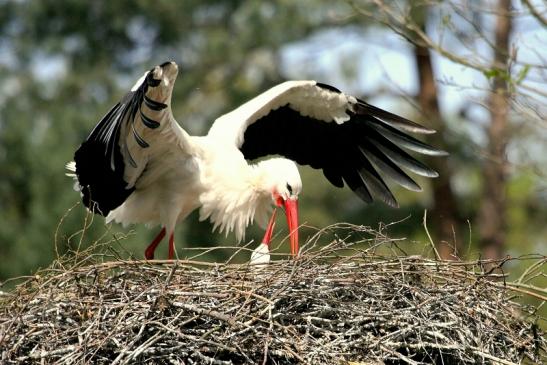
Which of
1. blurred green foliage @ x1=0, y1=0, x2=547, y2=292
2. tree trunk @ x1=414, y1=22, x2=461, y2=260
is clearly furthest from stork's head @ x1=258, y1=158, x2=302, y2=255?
blurred green foliage @ x1=0, y1=0, x2=547, y2=292

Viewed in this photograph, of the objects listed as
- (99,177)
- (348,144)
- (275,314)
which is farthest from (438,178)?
(275,314)

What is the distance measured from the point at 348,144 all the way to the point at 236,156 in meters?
1.00

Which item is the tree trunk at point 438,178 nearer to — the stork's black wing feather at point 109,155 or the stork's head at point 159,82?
the stork's black wing feather at point 109,155

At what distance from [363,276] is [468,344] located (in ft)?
2.08

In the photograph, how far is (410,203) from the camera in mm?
17031

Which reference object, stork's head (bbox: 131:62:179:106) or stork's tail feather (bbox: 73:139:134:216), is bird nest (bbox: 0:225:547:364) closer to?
stork's tail feather (bbox: 73:139:134:216)

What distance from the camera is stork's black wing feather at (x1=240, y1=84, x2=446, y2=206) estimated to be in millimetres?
7980

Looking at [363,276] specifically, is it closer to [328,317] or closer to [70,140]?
[328,317]

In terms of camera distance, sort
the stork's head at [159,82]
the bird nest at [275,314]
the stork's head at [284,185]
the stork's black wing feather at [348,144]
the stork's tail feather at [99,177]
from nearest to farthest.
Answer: the bird nest at [275,314] → the stork's head at [159,82] → the stork's tail feather at [99,177] → the stork's head at [284,185] → the stork's black wing feather at [348,144]

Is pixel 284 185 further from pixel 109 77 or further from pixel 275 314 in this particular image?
pixel 109 77

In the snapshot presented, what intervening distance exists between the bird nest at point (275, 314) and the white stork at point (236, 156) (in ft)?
2.97

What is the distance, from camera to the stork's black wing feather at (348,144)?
798 centimetres

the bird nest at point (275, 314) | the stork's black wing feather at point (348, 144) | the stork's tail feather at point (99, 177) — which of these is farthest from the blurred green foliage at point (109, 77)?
the bird nest at point (275, 314)

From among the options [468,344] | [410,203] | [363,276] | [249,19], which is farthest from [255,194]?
[410,203]
